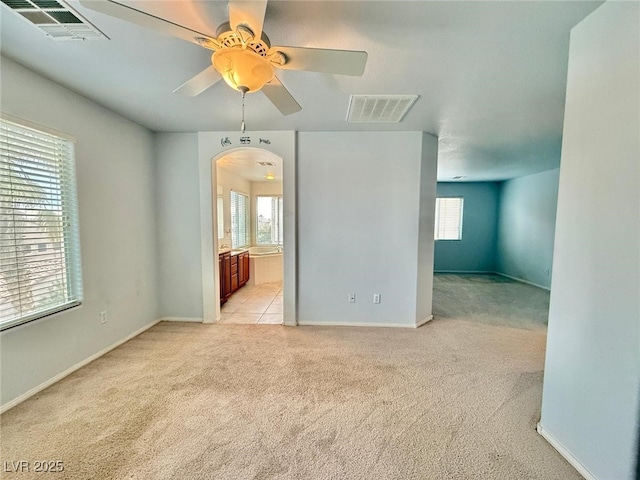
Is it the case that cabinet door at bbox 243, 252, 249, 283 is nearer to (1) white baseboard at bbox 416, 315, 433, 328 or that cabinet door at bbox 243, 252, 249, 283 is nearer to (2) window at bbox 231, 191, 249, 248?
(2) window at bbox 231, 191, 249, 248

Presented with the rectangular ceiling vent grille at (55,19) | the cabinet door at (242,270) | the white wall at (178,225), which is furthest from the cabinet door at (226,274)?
the rectangular ceiling vent grille at (55,19)

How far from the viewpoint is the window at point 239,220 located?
5789mm

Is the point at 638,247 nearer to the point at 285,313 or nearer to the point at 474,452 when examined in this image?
the point at 474,452

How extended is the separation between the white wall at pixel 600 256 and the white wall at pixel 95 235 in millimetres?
3642

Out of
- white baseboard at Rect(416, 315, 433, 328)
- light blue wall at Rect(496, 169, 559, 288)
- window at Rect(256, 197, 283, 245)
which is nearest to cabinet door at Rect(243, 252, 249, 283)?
window at Rect(256, 197, 283, 245)

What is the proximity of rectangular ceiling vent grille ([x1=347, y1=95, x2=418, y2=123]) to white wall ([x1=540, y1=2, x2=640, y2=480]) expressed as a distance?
1.13 meters

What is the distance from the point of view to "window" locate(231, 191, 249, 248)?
5789 mm

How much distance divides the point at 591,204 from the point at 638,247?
0.97ft

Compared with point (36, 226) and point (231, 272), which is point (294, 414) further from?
point (231, 272)

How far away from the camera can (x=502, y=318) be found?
3637 millimetres

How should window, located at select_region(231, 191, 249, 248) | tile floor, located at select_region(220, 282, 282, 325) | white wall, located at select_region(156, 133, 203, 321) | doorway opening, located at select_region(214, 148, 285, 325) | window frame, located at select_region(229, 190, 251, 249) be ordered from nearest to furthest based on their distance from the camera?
white wall, located at select_region(156, 133, 203, 321) < tile floor, located at select_region(220, 282, 282, 325) < doorway opening, located at select_region(214, 148, 285, 325) < window frame, located at select_region(229, 190, 251, 249) < window, located at select_region(231, 191, 249, 248)

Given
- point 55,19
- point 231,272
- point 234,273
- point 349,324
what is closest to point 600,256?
point 349,324

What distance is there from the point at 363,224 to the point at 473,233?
517 centimetres

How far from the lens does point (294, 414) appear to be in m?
1.77
